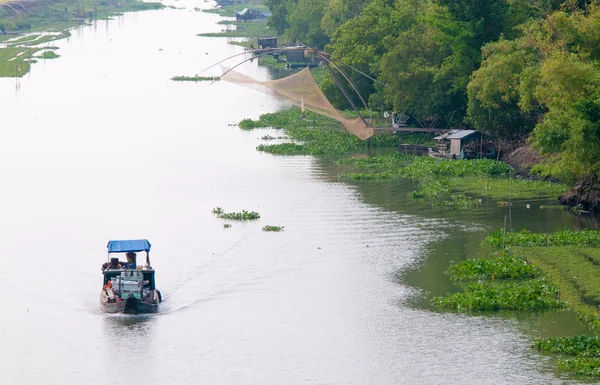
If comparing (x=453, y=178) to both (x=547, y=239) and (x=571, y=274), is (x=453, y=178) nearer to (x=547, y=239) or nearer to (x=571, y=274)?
(x=547, y=239)

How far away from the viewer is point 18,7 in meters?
118

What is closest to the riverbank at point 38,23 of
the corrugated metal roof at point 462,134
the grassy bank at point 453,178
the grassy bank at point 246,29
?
the grassy bank at point 246,29

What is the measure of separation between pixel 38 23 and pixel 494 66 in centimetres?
8654

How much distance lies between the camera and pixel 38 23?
383 feet

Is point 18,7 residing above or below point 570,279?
above

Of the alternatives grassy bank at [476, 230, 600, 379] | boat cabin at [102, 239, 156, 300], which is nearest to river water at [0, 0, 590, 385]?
grassy bank at [476, 230, 600, 379]

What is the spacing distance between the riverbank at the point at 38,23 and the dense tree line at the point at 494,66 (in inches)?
1445

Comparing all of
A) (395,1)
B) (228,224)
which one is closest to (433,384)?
(228,224)

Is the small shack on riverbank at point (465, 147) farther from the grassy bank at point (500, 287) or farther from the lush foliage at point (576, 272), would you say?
the grassy bank at point (500, 287)

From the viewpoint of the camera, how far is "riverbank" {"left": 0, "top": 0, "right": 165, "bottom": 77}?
281 feet

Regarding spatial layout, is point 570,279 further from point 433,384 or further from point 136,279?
point 136,279

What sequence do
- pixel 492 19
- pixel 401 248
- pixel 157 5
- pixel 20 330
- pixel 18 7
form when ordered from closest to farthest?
pixel 20 330 → pixel 401 248 → pixel 492 19 → pixel 18 7 → pixel 157 5

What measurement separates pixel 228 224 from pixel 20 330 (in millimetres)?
11099

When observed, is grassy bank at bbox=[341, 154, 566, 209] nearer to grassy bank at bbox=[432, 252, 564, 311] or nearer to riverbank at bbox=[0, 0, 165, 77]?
grassy bank at bbox=[432, 252, 564, 311]
